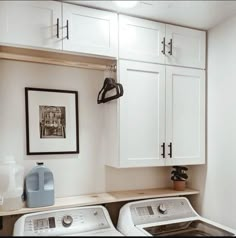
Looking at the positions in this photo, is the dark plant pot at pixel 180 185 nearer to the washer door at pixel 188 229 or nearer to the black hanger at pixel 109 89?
the washer door at pixel 188 229

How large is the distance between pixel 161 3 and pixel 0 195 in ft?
5.51

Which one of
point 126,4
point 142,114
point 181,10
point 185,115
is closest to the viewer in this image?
point 126,4

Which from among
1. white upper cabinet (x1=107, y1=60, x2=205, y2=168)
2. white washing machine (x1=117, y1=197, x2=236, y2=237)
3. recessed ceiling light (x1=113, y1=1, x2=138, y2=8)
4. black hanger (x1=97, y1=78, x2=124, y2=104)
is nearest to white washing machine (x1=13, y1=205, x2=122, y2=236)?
white washing machine (x1=117, y1=197, x2=236, y2=237)

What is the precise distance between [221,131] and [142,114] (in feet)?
2.20

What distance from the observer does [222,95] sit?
225 centimetres

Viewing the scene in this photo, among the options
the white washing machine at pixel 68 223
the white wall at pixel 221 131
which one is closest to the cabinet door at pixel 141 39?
the white wall at pixel 221 131

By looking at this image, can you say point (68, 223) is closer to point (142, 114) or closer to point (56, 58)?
point (142, 114)

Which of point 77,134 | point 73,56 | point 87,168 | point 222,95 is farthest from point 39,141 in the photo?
point 222,95

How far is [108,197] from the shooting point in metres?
2.17

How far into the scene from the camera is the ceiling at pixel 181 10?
6.34 feet

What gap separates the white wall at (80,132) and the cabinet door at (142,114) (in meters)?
0.29

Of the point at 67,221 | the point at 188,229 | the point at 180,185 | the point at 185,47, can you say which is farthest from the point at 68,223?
the point at 185,47

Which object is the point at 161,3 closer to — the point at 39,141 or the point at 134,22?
the point at 134,22

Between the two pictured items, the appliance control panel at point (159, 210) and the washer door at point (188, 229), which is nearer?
the washer door at point (188, 229)
